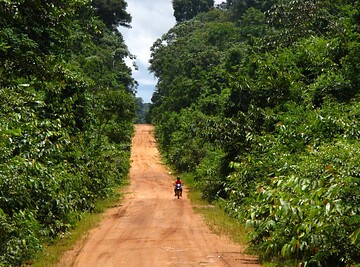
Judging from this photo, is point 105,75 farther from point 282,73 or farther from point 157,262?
point 157,262

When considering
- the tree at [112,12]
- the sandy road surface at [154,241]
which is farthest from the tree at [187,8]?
the sandy road surface at [154,241]

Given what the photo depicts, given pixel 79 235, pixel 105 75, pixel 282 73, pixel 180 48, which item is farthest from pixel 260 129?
pixel 180 48

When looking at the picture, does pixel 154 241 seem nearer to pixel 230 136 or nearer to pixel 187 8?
pixel 230 136

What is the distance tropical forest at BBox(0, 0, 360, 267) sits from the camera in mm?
7219

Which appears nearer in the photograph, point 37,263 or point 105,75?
point 37,263

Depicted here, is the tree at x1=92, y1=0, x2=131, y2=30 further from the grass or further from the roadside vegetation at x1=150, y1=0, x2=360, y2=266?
the grass

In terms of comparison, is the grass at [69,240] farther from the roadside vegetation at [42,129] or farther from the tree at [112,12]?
the tree at [112,12]

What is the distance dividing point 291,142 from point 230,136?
5.04 meters

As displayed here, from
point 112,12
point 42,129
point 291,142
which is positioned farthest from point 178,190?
point 112,12

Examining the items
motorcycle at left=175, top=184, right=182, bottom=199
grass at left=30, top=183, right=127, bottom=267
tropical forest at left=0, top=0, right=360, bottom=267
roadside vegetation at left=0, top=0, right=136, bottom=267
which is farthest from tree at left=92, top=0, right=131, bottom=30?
grass at left=30, top=183, right=127, bottom=267

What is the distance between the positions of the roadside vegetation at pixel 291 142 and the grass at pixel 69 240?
445cm

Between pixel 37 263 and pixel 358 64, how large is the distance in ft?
38.7

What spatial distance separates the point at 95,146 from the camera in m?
22.0

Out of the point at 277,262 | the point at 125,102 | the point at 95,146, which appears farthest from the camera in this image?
the point at 125,102
